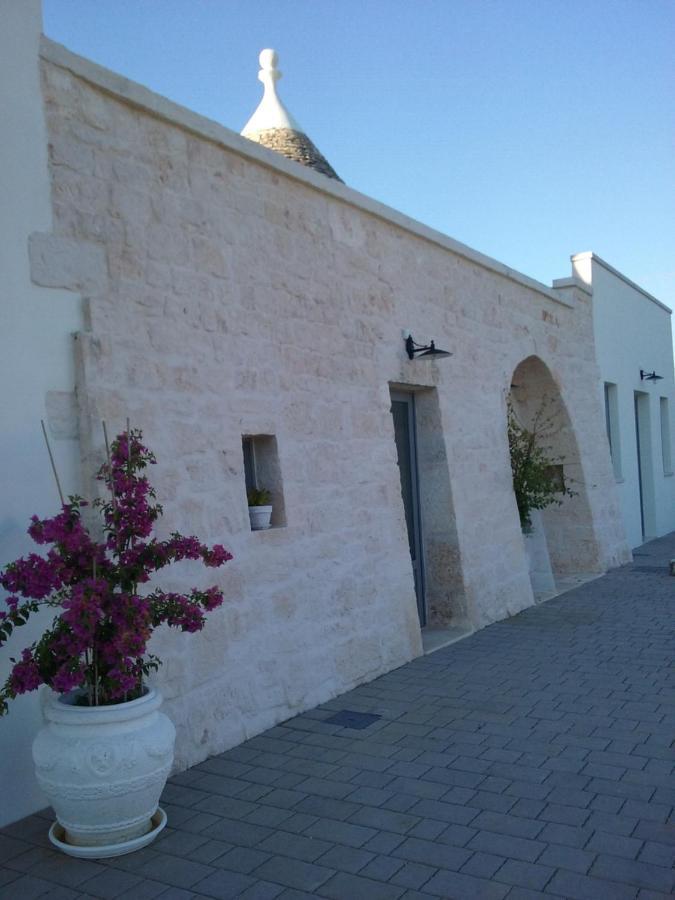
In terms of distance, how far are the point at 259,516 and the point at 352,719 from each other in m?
1.32

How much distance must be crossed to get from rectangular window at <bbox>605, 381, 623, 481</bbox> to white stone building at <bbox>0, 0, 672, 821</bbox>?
5.59 metres

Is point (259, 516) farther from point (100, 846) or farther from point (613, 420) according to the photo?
point (613, 420)

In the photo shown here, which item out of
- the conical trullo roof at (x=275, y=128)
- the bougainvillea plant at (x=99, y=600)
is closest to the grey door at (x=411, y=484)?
the bougainvillea plant at (x=99, y=600)

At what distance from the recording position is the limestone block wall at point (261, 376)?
14.1 feet

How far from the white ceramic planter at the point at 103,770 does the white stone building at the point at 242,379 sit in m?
0.48

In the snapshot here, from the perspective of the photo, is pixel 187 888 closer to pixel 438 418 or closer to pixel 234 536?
pixel 234 536

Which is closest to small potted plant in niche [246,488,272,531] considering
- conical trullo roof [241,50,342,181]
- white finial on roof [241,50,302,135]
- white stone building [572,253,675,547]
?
conical trullo roof [241,50,342,181]

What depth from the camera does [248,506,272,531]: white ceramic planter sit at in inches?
201

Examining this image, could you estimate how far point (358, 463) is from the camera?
240 inches

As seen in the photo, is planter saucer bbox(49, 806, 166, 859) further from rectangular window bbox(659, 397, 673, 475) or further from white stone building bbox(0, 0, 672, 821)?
rectangular window bbox(659, 397, 673, 475)

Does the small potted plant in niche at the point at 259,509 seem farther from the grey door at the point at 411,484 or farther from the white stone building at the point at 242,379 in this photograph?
the grey door at the point at 411,484

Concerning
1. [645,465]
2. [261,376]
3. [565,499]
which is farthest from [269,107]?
[645,465]

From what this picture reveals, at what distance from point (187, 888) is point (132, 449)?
5.52 ft

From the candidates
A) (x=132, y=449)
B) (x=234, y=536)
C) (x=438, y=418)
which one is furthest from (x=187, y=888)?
(x=438, y=418)
